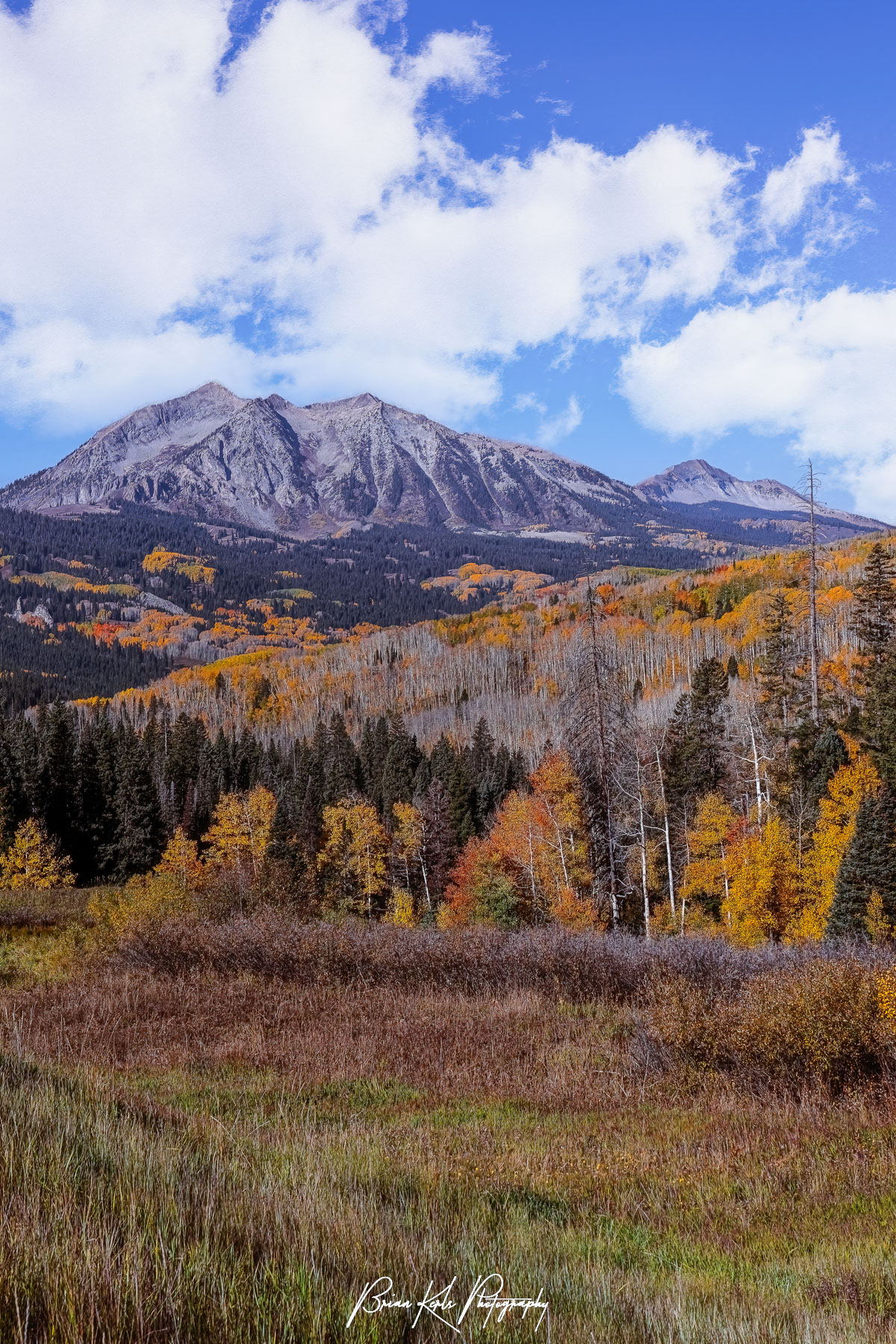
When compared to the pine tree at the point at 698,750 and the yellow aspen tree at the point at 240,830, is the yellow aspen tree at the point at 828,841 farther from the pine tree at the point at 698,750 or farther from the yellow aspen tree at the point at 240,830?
the yellow aspen tree at the point at 240,830

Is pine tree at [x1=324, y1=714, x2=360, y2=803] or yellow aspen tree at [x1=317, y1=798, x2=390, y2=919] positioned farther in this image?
pine tree at [x1=324, y1=714, x2=360, y2=803]

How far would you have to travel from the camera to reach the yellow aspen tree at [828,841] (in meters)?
39.3

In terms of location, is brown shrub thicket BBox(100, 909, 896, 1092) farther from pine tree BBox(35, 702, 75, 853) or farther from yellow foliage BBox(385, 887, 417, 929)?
pine tree BBox(35, 702, 75, 853)

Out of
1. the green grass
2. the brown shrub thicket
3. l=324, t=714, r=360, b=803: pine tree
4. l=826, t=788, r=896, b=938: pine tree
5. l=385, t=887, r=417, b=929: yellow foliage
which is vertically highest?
the green grass

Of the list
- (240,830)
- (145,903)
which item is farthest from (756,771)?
(240,830)

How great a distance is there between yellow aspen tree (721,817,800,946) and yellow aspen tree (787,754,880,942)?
32.3 inches

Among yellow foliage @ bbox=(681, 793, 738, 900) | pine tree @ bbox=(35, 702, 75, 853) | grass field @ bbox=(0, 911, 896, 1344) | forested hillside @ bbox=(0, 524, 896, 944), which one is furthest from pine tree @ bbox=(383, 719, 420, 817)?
grass field @ bbox=(0, 911, 896, 1344)

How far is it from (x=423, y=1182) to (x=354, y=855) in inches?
2320

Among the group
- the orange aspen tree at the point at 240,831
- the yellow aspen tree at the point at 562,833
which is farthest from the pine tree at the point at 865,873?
the orange aspen tree at the point at 240,831

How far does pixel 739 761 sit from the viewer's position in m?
61.2

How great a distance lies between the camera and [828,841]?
1576 inches

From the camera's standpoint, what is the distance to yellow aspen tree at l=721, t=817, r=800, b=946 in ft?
139

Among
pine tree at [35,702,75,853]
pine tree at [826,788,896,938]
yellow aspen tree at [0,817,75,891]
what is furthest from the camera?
pine tree at [35,702,75,853]

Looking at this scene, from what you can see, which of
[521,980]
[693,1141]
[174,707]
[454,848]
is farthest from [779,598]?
[174,707]
